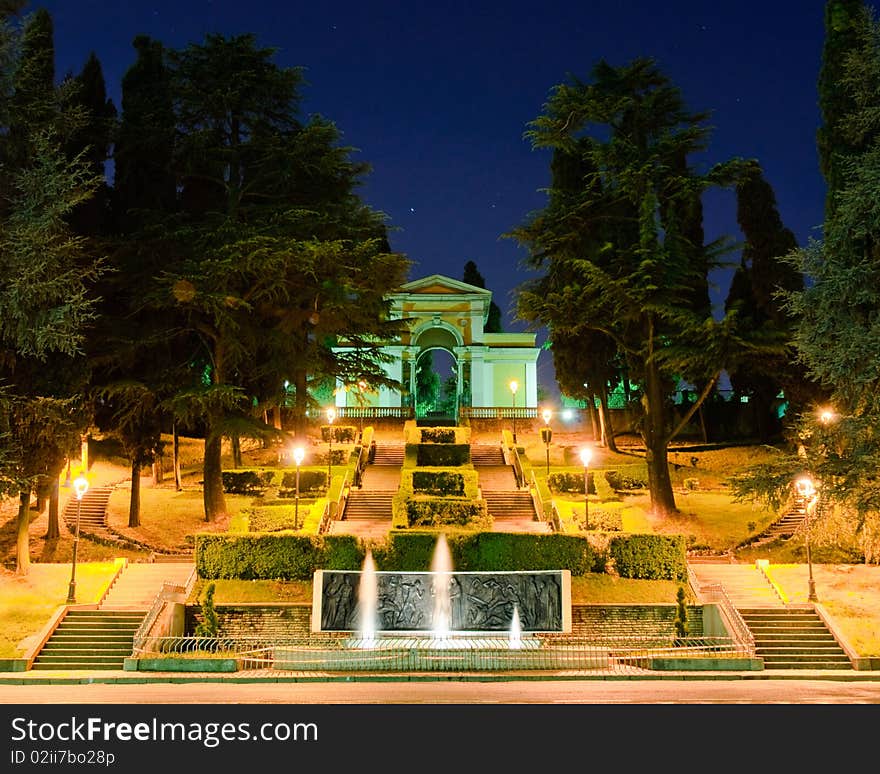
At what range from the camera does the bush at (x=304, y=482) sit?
2905 centimetres

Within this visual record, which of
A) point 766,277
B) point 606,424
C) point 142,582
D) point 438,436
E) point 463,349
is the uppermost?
point 766,277

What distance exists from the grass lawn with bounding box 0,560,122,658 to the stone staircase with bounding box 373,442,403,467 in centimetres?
1409

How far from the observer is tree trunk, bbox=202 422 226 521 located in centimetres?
2677

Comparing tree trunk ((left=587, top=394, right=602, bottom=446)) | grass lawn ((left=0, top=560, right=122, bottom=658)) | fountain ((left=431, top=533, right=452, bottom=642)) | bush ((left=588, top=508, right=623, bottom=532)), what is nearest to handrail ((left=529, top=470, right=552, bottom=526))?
bush ((left=588, top=508, right=623, bottom=532))

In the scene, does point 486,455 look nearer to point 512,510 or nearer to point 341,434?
point 341,434

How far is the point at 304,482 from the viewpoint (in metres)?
29.5

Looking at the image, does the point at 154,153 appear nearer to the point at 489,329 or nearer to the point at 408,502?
the point at 408,502

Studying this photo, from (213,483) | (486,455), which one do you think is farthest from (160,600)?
(486,455)

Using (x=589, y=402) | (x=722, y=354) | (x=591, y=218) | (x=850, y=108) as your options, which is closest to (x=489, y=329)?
(x=589, y=402)

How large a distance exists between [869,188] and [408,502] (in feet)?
48.9

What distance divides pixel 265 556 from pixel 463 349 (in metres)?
29.6

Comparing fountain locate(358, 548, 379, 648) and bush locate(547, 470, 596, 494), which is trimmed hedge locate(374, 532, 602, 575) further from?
bush locate(547, 470, 596, 494)

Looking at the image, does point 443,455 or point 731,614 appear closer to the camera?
point 731,614
